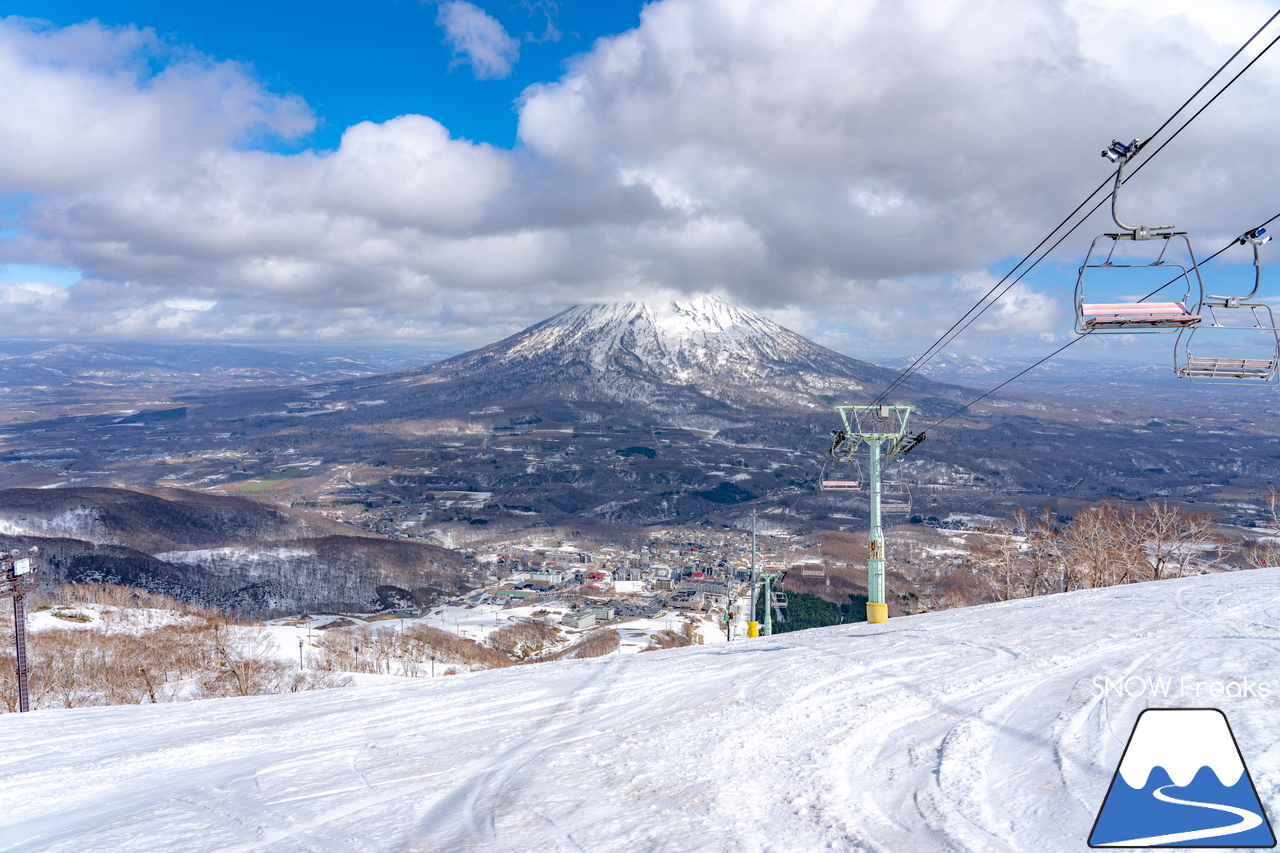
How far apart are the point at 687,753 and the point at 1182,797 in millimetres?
3659

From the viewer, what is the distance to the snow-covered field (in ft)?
15.0

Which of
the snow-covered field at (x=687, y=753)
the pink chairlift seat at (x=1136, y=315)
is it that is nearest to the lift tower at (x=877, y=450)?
the snow-covered field at (x=687, y=753)

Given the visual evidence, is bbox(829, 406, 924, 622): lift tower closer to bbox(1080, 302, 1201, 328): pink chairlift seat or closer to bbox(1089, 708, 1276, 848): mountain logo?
bbox(1080, 302, 1201, 328): pink chairlift seat

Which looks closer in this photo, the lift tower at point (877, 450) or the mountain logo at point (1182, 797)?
the mountain logo at point (1182, 797)

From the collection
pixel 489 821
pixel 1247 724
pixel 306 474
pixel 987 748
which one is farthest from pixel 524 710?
pixel 306 474

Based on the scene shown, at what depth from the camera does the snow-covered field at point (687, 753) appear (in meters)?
4.56

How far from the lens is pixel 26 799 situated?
243 inches

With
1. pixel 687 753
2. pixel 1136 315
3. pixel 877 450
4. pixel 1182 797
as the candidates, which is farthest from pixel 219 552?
pixel 1182 797

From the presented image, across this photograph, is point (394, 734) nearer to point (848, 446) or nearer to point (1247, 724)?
point (1247, 724)

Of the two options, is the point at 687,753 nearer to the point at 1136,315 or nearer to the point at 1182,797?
the point at 1182,797

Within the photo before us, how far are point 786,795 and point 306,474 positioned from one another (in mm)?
189457

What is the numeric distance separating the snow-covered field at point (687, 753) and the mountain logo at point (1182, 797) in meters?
0.40

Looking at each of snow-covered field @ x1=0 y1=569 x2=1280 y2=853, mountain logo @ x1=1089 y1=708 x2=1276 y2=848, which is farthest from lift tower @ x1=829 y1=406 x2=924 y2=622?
mountain logo @ x1=1089 y1=708 x2=1276 y2=848

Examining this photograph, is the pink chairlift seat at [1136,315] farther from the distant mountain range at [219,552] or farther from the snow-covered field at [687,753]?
the distant mountain range at [219,552]
